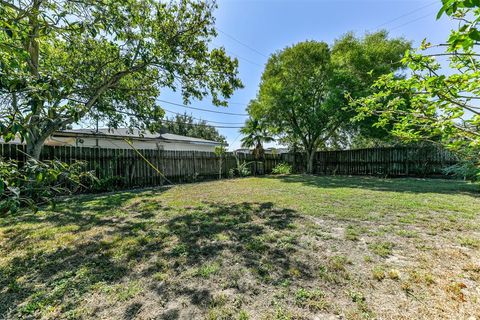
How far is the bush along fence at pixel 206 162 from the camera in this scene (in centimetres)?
718

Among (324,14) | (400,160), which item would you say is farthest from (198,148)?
(400,160)

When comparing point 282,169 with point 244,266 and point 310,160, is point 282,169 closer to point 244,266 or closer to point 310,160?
point 310,160

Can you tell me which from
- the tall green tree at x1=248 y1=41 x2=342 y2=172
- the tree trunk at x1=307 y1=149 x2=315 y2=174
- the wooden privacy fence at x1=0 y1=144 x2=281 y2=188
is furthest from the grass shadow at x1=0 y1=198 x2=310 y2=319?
the tree trunk at x1=307 y1=149 x2=315 y2=174

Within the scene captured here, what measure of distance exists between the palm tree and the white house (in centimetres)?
368

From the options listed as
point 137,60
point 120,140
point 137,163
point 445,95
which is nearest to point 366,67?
point 137,60

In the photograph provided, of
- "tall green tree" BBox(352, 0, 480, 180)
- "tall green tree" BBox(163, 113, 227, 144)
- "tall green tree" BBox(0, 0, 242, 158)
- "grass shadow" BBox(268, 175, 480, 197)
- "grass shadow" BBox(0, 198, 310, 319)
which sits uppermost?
"tall green tree" BBox(163, 113, 227, 144)

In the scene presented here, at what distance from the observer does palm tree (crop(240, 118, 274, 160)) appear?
570 inches

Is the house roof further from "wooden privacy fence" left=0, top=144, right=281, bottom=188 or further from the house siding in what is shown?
"wooden privacy fence" left=0, top=144, right=281, bottom=188

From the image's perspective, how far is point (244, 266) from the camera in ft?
7.23

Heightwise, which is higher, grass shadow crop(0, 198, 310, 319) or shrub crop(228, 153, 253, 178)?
shrub crop(228, 153, 253, 178)

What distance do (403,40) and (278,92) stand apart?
27.2ft

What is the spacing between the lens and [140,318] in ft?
5.02

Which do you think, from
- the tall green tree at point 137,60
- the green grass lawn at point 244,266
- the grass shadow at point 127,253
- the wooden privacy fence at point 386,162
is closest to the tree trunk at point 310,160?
the wooden privacy fence at point 386,162

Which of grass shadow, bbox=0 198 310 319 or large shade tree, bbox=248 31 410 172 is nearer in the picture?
grass shadow, bbox=0 198 310 319
